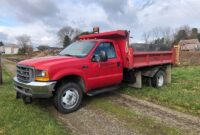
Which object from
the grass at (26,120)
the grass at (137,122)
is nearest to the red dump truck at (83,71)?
the grass at (26,120)

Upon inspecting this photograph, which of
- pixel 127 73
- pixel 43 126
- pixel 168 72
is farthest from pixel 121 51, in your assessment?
pixel 43 126

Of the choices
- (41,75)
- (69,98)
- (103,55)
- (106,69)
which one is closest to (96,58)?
(103,55)

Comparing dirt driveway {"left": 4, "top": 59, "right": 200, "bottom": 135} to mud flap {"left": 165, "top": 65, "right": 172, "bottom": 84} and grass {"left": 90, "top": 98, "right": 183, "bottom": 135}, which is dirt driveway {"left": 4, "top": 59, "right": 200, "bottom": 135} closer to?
grass {"left": 90, "top": 98, "right": 183, "bottom": 135}

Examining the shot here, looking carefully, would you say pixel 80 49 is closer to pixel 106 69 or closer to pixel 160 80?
pixel 106 69

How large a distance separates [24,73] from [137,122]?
3312 millimetres

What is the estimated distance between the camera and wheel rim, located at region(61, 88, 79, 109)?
257 inches

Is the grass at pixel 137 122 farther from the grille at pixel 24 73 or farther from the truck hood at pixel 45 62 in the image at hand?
Result: the grille at pixel 24 73

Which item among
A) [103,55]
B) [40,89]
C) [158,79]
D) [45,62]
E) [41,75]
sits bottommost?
[158,79]

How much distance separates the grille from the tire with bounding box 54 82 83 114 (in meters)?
0.82

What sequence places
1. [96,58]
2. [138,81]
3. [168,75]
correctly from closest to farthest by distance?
1. [96,58]
2. [138,81]
3. [168,75]

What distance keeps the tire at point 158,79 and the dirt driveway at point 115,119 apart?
7.74 feet

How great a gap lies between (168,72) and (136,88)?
6.83 ft

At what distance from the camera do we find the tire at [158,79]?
978cm

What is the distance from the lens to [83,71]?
6848mm
